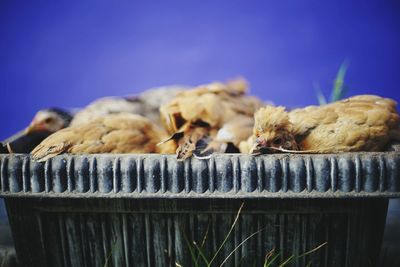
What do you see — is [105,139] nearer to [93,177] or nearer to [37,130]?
[93,177]

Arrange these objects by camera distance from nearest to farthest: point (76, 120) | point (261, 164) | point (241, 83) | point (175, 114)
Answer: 1. point (261, 164)
2. point (175, 114)
3. point (76, 120)
4. point (241, 83)

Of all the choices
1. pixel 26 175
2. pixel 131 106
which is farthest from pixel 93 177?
pixel 131 106

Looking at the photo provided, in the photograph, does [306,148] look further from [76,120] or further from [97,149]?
[76,120]

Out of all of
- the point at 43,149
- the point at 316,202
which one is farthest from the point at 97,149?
the point at 316,202

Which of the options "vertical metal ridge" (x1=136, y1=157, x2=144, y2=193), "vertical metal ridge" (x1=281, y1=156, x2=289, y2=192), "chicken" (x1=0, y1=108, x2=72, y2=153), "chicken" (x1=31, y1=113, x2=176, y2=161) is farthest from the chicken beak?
"vertical metal ridge" (x1=281, y1=156, x2=289, y2=192)

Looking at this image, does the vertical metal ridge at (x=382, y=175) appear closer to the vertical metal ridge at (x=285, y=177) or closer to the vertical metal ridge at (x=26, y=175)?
the vertical metal ridge at (x=285, y=177)

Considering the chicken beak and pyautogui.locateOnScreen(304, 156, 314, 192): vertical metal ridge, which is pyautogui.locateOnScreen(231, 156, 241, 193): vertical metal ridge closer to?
pyautogui.locateOnScreen(304, 156, 314, 192): vertical metal ridge
